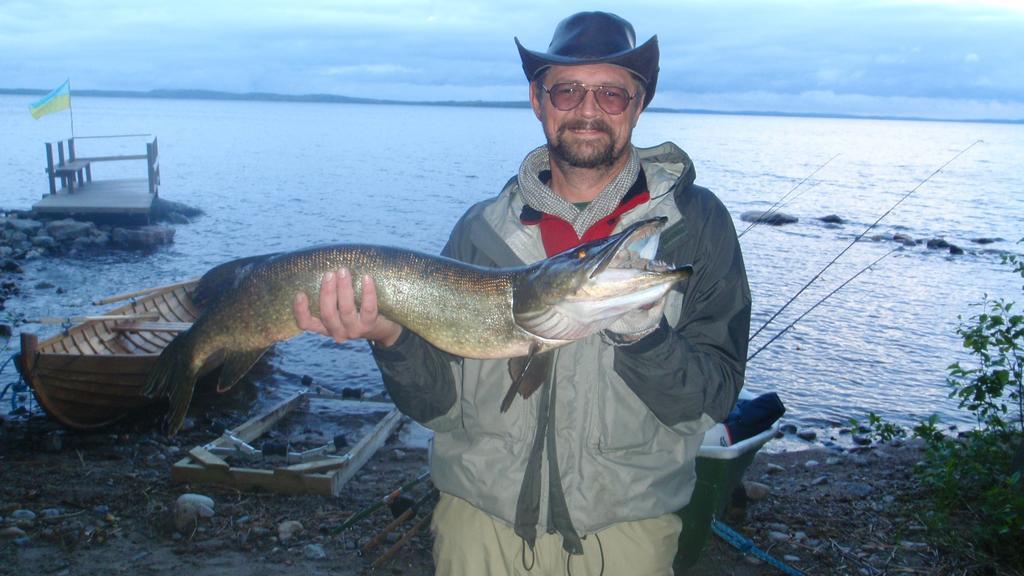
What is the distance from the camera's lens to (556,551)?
2.93 metres

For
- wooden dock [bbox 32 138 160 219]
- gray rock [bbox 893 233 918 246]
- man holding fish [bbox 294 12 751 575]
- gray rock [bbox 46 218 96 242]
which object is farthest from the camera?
gray rock [bbox 893 233 918 246]

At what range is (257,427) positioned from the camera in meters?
8.02

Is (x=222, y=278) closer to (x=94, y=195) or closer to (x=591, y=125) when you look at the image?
(x=591, y=125)

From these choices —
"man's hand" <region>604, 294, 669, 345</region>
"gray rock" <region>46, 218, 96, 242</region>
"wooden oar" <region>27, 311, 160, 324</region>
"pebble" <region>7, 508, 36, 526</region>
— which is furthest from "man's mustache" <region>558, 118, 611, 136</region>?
"gray rock" <region>46, 218, 96, 242</region>

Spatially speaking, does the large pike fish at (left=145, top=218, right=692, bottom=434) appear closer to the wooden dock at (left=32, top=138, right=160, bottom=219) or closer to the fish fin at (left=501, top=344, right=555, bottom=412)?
the fish fin at (left=501, top=344, right=555, bottom=412)

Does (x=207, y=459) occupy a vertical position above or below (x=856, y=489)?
above

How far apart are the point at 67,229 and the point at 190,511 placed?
741 inches

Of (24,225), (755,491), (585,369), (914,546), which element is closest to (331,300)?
(585,369)

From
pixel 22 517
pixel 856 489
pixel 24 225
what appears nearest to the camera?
pixel 22 517

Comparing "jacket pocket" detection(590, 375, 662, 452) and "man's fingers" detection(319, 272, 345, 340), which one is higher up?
"man's fingers" detection(319, 272, 345, 340)

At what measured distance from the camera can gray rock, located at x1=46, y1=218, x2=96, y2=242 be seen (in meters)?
20.8

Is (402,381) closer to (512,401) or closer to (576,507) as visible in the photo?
(512,401)

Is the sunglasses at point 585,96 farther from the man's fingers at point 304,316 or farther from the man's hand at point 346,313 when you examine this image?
the man's fingers at point 304,316

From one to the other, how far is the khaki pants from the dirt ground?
91.5 inches
